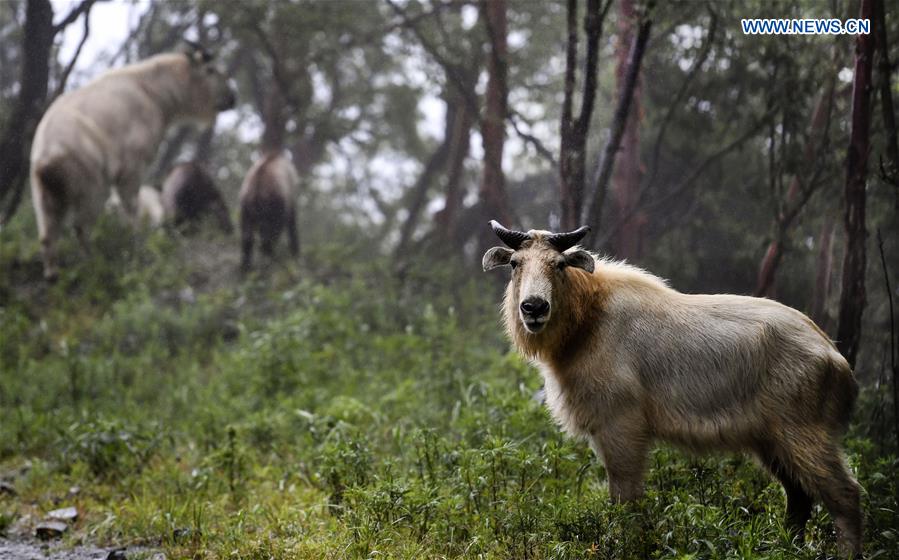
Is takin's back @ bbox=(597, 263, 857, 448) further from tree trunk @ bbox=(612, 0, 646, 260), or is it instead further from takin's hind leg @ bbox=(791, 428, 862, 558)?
tree trunk @ bbox=(612, 0, 646, 260)

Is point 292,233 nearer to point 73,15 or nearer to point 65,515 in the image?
point 73,15

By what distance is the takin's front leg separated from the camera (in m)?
3.85

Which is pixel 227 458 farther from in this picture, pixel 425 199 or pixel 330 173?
pixel 330 173

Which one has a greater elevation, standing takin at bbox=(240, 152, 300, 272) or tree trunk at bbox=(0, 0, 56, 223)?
tree trunk at bbox=(0, 0, 56, 223)

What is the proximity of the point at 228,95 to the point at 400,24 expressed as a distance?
2.81 m

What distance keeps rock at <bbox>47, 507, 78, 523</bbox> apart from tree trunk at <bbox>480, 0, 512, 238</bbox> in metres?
5.50

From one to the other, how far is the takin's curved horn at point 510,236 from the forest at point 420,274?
112 centimetres

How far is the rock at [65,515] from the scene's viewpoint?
4.66m

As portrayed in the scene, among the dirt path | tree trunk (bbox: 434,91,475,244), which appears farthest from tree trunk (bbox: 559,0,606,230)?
tree trunk (bbox: 434,91,475,244)

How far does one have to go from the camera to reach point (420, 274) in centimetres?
1020

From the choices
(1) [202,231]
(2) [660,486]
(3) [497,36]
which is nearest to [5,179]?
(1) [202,231]

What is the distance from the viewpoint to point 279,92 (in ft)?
40.4

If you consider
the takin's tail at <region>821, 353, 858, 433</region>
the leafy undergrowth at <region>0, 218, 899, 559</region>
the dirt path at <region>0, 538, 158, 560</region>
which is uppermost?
the takin's tail at <region>821, 353, 858, 433</region>

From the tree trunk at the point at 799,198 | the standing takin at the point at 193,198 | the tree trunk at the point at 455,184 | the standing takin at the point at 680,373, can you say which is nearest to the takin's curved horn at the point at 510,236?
the standing takin at the point at 680,373
